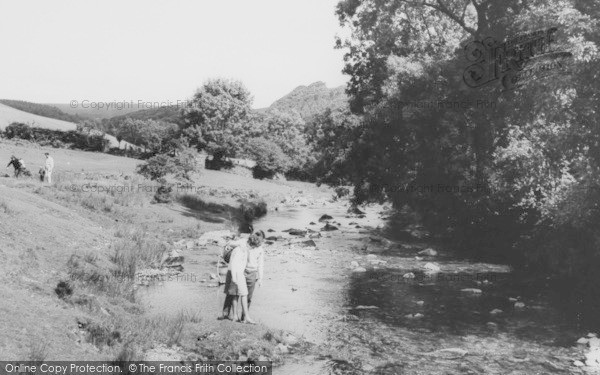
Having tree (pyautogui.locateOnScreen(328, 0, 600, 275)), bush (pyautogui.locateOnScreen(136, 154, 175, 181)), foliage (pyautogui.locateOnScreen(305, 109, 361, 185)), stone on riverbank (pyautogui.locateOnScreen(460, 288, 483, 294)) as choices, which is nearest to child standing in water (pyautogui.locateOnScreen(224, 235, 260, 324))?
stone on riverbank (pyautogui.locateOnScreen(460, 288, 483, 294))

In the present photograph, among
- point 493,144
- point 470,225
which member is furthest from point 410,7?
point 470,225

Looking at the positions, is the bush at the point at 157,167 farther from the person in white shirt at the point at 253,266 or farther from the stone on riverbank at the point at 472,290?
the person in white shirt at the point at 253,266

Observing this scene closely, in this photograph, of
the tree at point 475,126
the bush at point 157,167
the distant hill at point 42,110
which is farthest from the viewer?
the distant hill at point 42,110

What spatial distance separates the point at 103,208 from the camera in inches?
1143

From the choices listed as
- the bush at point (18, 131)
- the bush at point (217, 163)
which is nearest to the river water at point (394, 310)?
the bush at point (18, 131)

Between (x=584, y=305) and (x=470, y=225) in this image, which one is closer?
(x=584, y=305)

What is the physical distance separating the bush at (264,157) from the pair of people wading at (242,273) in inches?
2743

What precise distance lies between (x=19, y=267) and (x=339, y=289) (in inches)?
421

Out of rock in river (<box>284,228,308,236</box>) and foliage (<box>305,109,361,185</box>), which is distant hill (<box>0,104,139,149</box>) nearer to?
foliage (<box>305,109,361,185</box>)

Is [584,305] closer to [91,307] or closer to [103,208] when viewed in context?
[91,307]

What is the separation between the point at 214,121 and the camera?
77250mm

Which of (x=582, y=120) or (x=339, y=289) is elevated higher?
(x=582, y=120)

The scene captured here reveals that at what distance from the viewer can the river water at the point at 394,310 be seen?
1188 centimetres

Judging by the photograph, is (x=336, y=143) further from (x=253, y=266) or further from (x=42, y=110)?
(x=42, y=110)
